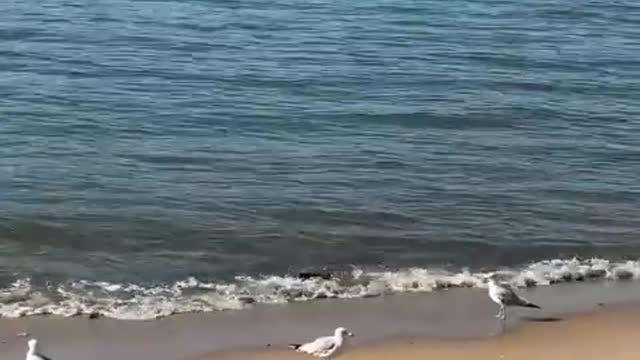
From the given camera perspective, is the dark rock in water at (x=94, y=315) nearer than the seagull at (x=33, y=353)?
No

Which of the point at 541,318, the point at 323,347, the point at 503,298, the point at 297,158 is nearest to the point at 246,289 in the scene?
the point at 323,347

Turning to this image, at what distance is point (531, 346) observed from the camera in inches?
472

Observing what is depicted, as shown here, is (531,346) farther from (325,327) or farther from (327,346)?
(327,346)

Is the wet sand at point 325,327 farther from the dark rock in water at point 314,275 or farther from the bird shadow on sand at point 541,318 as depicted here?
the dark rock in water at point 314,275

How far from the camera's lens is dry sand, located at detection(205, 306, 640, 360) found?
11.7 metres

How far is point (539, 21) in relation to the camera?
30109 mm

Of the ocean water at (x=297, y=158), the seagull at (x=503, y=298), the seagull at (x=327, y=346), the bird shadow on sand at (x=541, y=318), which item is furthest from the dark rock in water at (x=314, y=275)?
the seagull at (x=327, y=346)

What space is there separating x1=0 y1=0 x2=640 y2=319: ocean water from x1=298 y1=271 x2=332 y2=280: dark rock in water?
0.18 m

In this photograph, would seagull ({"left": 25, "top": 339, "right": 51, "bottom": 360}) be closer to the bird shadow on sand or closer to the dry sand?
the dry sand

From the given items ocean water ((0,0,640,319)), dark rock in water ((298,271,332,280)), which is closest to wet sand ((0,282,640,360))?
ocean water ((0,0,640,319))

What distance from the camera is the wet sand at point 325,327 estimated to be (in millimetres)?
11828

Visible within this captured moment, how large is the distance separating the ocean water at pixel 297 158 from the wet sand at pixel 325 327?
0.97 feet

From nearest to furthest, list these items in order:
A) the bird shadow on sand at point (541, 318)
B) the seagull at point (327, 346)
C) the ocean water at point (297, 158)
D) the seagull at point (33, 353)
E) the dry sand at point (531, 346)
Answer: the seagull at point (33, 353)
the seagull at point (327, 346)
the dry sand at point (531, 346)
the bird shadow on sand at point (541, 318)
the ocean water at point (297, 158)

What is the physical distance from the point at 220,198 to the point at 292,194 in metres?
0.95
